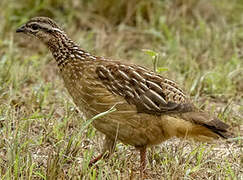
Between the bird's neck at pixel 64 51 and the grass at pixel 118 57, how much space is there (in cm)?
59

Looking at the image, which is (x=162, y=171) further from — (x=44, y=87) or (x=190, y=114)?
(x=44, y=87)

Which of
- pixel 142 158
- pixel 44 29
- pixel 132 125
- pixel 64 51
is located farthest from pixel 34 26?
pixel 142 158

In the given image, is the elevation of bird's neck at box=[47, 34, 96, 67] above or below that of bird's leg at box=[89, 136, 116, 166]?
above

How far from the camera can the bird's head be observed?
5.18 metres

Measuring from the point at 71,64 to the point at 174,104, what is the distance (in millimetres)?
1010

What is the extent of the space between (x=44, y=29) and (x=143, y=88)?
3.83 ft

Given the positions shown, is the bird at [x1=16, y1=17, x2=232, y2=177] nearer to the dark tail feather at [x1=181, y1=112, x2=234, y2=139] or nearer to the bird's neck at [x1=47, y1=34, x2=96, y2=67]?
the dark tail feather at [x1=181, y1=112, x2=234, y2=139]

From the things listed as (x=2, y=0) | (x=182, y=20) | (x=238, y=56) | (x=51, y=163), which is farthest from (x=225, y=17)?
(x=51, y=163)

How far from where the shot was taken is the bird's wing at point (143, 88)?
468 cm

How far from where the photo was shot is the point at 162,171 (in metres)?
4.77

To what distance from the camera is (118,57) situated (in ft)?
24.8

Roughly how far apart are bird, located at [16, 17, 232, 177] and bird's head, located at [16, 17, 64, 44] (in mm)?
432

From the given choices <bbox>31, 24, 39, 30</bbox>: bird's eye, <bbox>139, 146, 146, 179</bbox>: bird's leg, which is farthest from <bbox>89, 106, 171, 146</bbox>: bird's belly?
<bbox>31, 24, 39, 30</bbox>: bird's eye

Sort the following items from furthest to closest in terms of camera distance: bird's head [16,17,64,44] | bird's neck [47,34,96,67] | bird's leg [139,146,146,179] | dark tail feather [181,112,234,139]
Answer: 1. bird's head [16,17,64,44]
2. bird's neck [47,34,96,67]
3. bird's leg [139,146,146,179]
4. dark tail feather [181,112,234,139]
